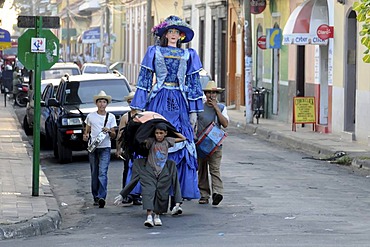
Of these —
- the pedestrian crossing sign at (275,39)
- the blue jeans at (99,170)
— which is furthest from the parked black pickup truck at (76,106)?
the pedestrian crossing sign at (275,39)

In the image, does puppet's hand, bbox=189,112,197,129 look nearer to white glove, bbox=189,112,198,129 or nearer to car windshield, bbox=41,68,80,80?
white glove, bbox=189,112,198,129

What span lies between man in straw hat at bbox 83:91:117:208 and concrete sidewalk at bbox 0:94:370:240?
61cm

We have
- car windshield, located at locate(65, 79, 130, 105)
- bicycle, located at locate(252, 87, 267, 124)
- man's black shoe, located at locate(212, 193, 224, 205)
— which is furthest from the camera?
bicycle, located at locate(252, 87, 267, 124)

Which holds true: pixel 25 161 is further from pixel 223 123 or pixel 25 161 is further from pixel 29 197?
pixel 223 123

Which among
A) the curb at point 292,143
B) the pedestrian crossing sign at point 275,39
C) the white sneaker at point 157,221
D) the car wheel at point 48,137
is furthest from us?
the pedestrian crossing sign at point 275,39

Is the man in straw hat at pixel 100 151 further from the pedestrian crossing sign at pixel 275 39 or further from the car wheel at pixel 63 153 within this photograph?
the pedestrian crossing sign at pixel 275 39

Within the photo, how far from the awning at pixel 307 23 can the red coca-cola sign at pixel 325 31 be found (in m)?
0.22

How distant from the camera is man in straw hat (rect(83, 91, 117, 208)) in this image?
1379cm

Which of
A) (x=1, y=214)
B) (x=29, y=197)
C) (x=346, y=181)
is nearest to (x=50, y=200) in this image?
→ (x=29, y=197)

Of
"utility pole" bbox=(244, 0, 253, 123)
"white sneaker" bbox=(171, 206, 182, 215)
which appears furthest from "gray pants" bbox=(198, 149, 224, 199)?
"utility pole" bbox=(244, 0, 253, 123)

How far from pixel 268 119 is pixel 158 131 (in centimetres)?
2253

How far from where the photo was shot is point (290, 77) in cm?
3225

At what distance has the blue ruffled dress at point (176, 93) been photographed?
12.7 m

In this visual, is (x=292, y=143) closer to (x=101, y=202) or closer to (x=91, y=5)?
(x=101, y=202)
